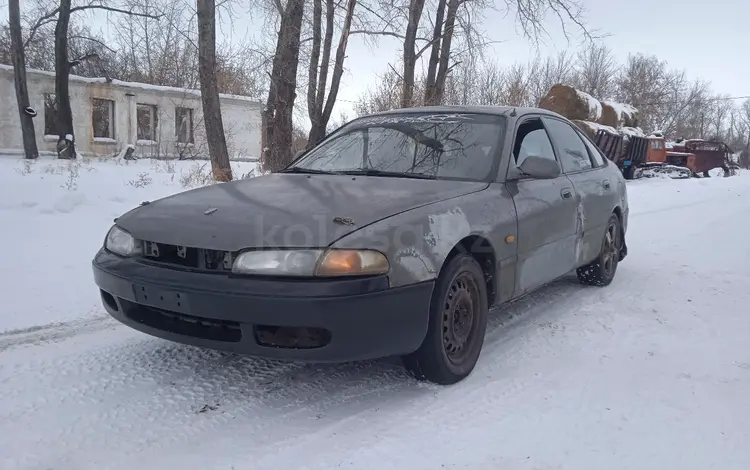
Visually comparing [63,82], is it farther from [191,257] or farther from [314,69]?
[191,257]

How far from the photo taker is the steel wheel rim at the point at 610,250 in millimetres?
5078

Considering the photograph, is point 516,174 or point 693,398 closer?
point 693,398

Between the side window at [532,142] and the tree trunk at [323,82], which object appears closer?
the side window at [532,142]

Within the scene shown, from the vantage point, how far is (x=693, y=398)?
2.88 metres

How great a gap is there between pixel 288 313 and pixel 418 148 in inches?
67.1

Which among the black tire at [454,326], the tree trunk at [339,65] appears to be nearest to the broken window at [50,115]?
the tree trunk at [339,65]

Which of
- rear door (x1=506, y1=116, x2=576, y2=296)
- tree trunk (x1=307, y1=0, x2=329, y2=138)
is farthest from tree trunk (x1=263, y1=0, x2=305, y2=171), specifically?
rear door (x1=506, y1=116, x2=576, y2=296)

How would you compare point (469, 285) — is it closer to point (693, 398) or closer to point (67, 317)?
point (693, 398)

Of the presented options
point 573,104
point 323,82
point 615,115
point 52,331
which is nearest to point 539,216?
point 52,331

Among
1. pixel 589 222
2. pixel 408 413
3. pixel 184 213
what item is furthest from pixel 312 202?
pixel 589 222

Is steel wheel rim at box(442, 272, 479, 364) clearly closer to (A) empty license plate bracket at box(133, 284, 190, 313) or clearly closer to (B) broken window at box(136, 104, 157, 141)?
(A) empty license plate bracket at box(133, 284, 190, 313)

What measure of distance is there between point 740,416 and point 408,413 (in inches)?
60.3

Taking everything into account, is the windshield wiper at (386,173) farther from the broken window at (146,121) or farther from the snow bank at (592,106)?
the broken window at (146,121)

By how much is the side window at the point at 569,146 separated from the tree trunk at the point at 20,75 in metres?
17.9
